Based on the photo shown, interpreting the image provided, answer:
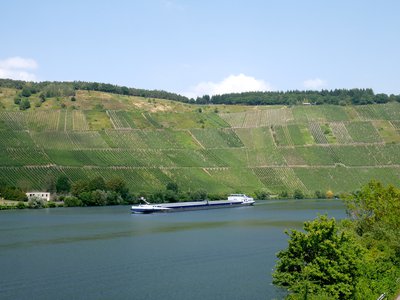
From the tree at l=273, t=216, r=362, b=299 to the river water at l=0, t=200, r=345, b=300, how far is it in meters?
7.20

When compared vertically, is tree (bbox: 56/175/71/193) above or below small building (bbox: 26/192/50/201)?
above

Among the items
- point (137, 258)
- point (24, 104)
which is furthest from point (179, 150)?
point (137, 258)

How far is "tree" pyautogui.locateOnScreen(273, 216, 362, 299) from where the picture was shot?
109 feet

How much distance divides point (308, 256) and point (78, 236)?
44.3 meters

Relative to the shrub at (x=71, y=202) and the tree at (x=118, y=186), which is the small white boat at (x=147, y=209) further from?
the tree at (x=118, y=186)

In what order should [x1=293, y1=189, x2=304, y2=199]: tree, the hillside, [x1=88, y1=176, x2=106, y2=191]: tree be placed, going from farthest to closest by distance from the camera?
[x1=293, y1=189, x2=304, y2=199]: tree
the hillside
[x1=88, y1=176, x2=106, y2=191]: tree

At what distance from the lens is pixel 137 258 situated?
57938mm

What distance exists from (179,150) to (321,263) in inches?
5418

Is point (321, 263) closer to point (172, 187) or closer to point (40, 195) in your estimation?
point (40, 195)

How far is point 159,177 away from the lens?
150 meters

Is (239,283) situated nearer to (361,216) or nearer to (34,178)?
(361,216)

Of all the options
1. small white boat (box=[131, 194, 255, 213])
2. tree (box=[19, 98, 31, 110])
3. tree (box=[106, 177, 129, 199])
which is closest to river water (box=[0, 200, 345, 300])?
small white boat (box=[131, 194, 255, 213])

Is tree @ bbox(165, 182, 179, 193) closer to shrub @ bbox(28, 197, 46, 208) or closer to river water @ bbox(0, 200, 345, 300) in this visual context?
shrub @ bbox(28, 197, 46, 208)

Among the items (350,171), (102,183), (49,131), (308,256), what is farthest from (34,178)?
(308,256)
